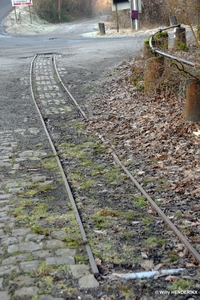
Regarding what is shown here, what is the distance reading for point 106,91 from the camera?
1648cm

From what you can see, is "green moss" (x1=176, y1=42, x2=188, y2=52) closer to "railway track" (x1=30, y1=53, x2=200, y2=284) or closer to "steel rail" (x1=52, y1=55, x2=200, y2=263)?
"railway track" (x1=30, y1=53, x2=200, y2=284)

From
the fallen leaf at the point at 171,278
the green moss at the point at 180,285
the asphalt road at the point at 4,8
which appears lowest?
the asphalt road at the point at 4,8

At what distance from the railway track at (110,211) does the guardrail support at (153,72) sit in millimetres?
2428

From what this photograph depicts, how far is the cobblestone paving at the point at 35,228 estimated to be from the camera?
5242 mm

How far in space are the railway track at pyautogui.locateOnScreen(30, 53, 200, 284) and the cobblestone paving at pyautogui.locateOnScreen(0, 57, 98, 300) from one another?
0.61ft

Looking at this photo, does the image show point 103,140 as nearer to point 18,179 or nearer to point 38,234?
point 18,179

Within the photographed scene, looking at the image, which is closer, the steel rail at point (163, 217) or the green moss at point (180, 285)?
the green moss at point (180, 285)

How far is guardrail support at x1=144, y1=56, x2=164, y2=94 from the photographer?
13.4 metres

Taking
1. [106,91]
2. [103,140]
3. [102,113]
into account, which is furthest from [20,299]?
[106,91]

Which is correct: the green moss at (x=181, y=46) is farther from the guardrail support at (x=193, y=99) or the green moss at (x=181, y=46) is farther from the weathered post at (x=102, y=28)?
the weathered post at (x=102, y=28)

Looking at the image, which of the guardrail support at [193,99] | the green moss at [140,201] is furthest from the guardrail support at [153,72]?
the green moss at [140,201]

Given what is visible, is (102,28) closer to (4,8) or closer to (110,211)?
(4,8)

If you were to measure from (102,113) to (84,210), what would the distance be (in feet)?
21.5

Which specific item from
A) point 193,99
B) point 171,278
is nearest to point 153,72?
point 193,99
